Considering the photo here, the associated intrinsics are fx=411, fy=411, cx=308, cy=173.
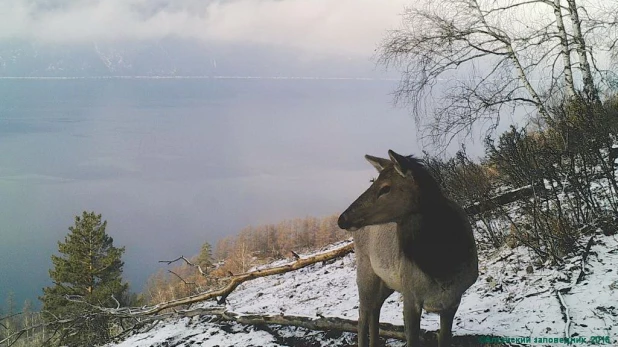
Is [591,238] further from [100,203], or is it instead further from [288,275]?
[100,203]

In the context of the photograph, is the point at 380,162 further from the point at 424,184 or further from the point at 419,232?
the point at 419,232

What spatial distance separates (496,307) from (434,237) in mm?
2462

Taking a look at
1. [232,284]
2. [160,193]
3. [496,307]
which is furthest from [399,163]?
[160,193]

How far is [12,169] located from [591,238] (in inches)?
7250

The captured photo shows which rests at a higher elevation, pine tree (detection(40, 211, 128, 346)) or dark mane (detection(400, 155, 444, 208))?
dark mane (detection(400, 155, 444, 208))

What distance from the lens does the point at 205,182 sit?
149625 mm

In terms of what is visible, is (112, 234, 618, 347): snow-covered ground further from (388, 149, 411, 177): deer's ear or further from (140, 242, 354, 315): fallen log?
(388, 149, 411, 177): deer's ear

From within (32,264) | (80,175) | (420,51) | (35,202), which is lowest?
(32,264)

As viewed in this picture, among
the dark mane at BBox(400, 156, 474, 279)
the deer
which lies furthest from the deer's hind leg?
the dark mane at BBox(400, 156, 474, 279)

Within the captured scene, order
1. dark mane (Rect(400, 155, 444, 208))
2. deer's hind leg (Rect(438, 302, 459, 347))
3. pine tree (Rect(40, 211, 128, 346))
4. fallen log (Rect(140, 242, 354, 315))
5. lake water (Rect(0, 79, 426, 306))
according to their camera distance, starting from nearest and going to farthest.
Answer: dark mane (Rect(400, 155, 444, 208))
deer's hind leg (Rect(438, 302, 459, 347))
fallen log (Rect(140, 242, 354, 315))
pine tree (Rect(40, 211, 128, 346))
lake water (Rect(0, 79, 426, 306))

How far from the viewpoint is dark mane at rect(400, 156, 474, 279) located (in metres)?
3.71

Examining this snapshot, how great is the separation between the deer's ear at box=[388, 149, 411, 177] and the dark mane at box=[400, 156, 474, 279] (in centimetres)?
3

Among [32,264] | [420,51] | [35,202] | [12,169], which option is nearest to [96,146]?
[12,169]

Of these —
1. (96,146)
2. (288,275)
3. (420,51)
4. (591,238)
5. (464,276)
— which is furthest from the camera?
(96,146)
